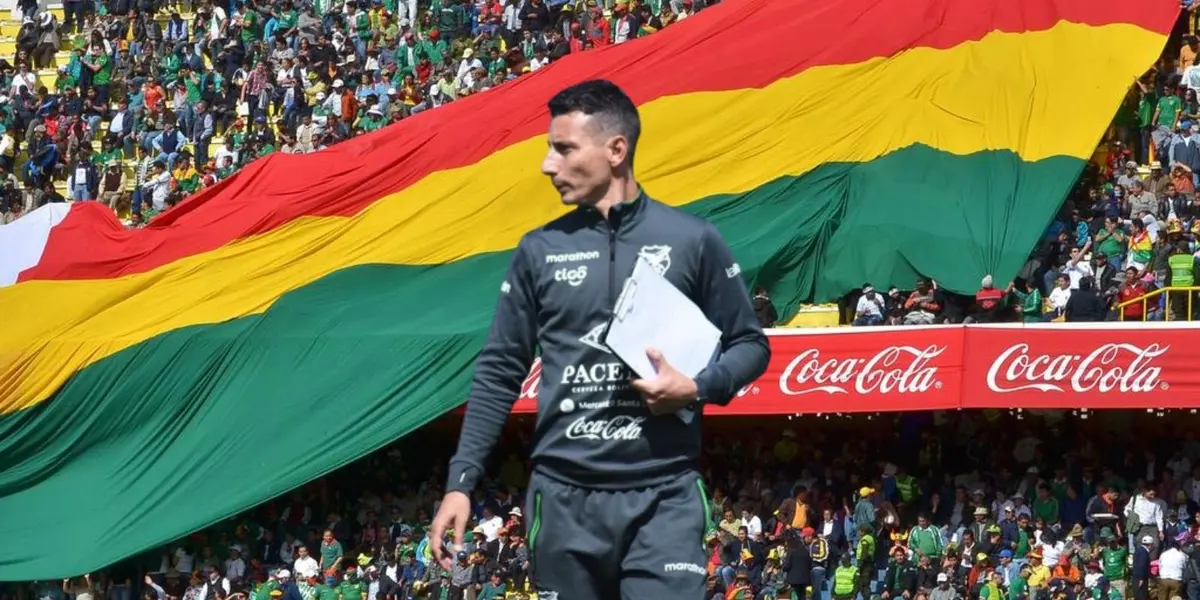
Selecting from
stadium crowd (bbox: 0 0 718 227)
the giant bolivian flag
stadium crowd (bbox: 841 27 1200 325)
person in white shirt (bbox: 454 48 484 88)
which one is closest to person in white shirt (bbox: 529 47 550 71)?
stadium crowd (bbox: 0 0 718 227)

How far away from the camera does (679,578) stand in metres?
5.09

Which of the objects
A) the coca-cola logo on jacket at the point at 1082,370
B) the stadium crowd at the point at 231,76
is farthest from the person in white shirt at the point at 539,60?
the coca-cola logo on jacket at the point at 1082,370

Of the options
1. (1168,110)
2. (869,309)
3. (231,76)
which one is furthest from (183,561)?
(1168,110)

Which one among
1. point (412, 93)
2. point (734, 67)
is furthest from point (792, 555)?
point (412, 93)

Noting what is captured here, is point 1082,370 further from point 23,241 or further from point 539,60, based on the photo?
point 23,241

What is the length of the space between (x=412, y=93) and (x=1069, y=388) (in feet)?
38.7

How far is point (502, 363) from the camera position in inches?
208

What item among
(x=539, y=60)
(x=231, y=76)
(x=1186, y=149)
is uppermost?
(x=231, y=76)

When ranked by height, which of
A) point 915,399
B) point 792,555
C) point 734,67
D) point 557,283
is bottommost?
point 557,283

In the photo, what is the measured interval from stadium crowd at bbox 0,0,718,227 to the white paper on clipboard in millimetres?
23271

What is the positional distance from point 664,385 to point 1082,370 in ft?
56.2

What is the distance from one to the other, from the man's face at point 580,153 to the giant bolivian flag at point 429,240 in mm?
17847

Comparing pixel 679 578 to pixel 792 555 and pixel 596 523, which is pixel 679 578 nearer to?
pixel 596 523

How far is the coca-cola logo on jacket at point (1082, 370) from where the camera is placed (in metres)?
21.4
